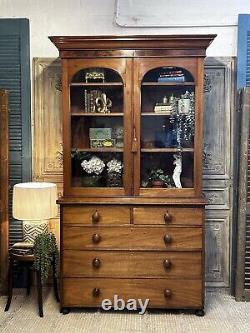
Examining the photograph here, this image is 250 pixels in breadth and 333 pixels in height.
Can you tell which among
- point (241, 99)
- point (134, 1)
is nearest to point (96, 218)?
point (241, 99)

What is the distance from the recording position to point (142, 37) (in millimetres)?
2928

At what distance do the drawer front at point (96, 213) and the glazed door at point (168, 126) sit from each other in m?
0.20

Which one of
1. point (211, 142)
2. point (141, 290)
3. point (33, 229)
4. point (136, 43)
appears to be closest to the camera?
point (136, 43)

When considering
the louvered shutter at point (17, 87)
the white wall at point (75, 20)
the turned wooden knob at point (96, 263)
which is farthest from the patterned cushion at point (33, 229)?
the white wall at point (75, 20)

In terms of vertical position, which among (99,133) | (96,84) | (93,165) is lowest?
(93,165)

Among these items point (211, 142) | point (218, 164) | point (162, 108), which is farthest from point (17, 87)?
point (218, 164)

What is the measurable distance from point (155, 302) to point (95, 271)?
0.49m

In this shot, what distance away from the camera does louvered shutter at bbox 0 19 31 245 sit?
11.3 ft

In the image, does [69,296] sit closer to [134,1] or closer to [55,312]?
[55,312]

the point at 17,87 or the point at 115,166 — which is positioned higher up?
the point at 17,87

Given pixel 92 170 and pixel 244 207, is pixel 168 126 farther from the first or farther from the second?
pixel 244 207

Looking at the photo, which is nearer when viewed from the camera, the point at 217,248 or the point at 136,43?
the point at 136,43

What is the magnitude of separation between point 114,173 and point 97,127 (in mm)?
369

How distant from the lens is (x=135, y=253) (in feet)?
9.98
